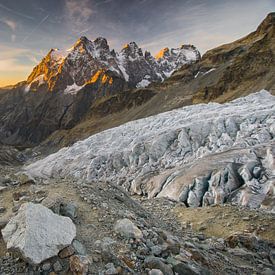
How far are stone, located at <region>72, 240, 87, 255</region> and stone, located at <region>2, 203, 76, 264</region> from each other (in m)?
0.13

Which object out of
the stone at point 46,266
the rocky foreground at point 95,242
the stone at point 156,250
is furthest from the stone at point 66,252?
the stone at point 156,250

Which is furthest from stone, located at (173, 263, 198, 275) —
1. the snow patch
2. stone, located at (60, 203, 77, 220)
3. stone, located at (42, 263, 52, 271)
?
the snow patch

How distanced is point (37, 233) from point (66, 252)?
685mm

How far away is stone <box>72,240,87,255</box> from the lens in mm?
6516

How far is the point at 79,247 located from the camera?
6625mm

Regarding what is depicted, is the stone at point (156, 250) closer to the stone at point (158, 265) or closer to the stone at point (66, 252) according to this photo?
the stone at point (158, 265)

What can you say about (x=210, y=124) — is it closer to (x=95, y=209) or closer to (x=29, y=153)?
(x=95, y=209)

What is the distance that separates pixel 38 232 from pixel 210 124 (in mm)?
33737

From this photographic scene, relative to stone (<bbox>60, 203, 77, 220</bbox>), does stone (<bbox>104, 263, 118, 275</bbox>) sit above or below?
below

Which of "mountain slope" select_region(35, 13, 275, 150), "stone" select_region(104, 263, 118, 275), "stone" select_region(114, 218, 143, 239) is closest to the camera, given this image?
"stone" select_region(104, 263, 118, 275)

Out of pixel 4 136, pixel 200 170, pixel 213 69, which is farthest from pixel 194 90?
pixel 4 136

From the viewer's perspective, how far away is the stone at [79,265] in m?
6.01

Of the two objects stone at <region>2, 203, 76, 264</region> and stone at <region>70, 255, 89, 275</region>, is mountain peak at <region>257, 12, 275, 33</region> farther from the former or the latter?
stone at <region>70, 255, 89, 275</region>

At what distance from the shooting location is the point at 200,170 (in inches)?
934
